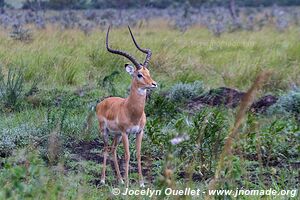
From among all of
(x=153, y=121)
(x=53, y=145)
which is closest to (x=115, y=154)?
(x=153, y=121)

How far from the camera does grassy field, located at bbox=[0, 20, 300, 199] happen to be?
5184 millimetres

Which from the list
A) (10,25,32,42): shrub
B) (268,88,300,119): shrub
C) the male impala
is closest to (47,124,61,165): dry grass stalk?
the male impala

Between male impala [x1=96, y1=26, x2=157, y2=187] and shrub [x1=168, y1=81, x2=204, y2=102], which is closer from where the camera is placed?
male impala [x1=96, y1=26, x2=157, y2=187]

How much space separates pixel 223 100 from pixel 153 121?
2471 millimetres

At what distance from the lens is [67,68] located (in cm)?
1113

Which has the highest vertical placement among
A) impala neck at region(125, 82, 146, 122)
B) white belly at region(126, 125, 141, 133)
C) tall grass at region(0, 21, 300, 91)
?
impala neck at region(125, 82, 146, 122)

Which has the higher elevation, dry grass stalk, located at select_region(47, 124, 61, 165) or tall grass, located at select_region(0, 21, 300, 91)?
dry grass stalk, located at select_region(47, 124, 61, 165)

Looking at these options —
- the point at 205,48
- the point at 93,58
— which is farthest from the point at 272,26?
the point at 93,58

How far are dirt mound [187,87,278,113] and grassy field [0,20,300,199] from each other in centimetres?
17

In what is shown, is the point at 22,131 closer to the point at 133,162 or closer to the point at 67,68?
the point at 133,162

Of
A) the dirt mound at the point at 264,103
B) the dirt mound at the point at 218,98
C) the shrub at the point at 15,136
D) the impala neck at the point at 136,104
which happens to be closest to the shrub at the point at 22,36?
the dirt mound at the point at 218,98

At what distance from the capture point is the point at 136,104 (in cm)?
618

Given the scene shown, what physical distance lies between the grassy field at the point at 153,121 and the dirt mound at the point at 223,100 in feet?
0.55

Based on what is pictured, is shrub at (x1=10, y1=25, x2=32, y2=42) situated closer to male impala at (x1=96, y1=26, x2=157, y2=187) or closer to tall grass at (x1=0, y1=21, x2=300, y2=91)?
tall grass at (x1=0, y1=21, x2=300, y2=91)
